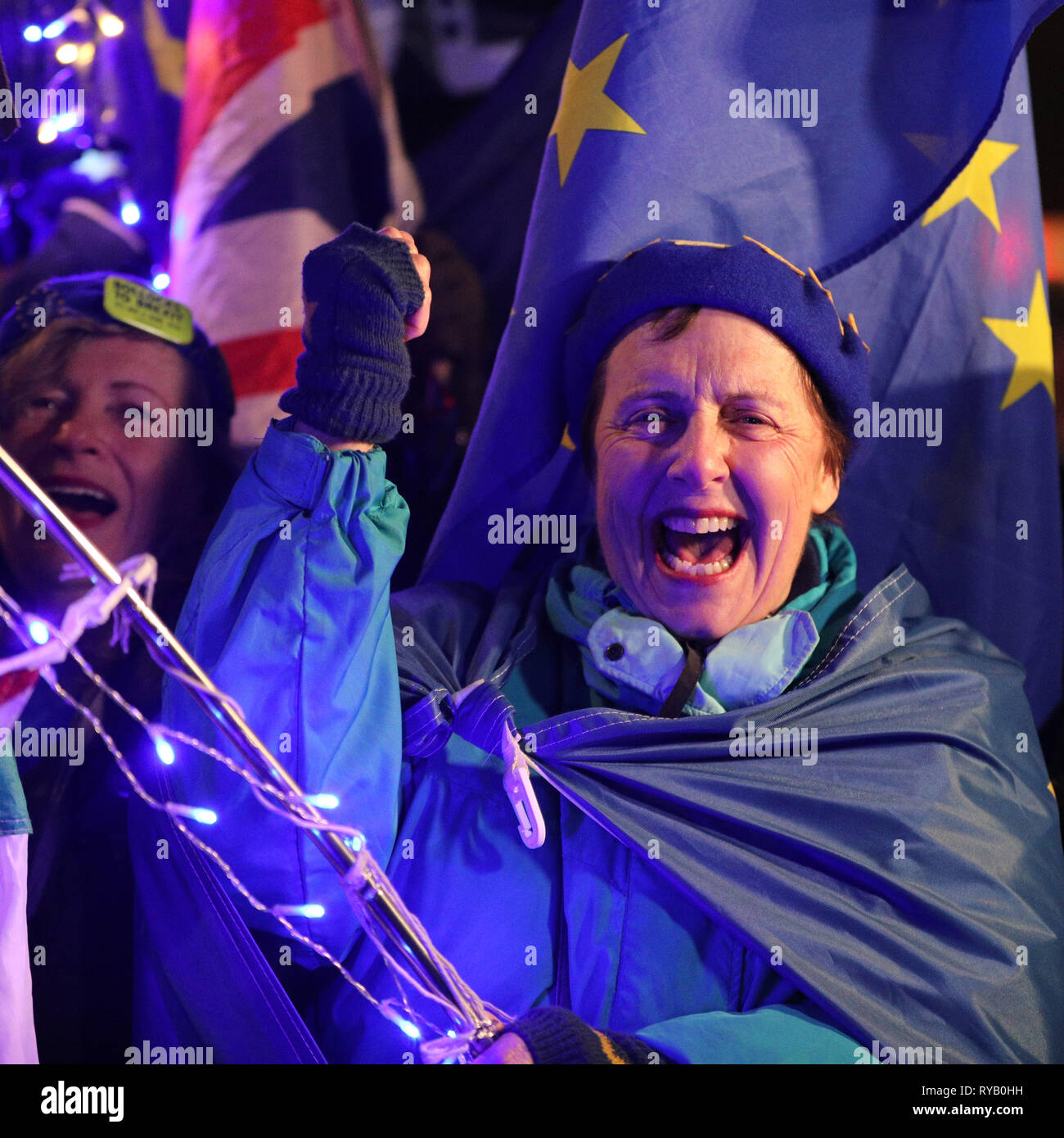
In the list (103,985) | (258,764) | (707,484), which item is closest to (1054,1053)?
(707,484)

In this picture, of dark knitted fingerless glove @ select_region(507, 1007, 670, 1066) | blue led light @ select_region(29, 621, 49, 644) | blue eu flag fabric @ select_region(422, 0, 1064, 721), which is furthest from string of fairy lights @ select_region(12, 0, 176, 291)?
dark knitted fingerless glove @ select_region(507, 1007, 670, 1066)

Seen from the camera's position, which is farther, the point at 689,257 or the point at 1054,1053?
the point at 689,257

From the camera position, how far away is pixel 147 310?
1.68 metres

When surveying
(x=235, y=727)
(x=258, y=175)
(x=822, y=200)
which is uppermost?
(x=258, y=175)

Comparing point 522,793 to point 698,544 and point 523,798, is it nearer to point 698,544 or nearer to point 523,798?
point 523,798

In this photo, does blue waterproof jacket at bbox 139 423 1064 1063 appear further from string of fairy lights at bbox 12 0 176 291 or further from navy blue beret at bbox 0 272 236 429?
string of fairy lights at bbox 12 0 176 291

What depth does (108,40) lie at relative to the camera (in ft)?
6.43

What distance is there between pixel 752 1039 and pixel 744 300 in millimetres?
850

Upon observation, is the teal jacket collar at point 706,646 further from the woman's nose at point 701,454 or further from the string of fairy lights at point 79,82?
the string of fairy lights at point 79,82

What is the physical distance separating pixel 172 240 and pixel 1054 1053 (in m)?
1.79

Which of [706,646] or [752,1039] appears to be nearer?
[752,1039]

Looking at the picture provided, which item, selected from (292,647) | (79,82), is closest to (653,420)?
(292,647)

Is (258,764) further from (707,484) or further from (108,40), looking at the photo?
(108,40)

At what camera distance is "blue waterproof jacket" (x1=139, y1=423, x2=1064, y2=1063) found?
125 centimetres
